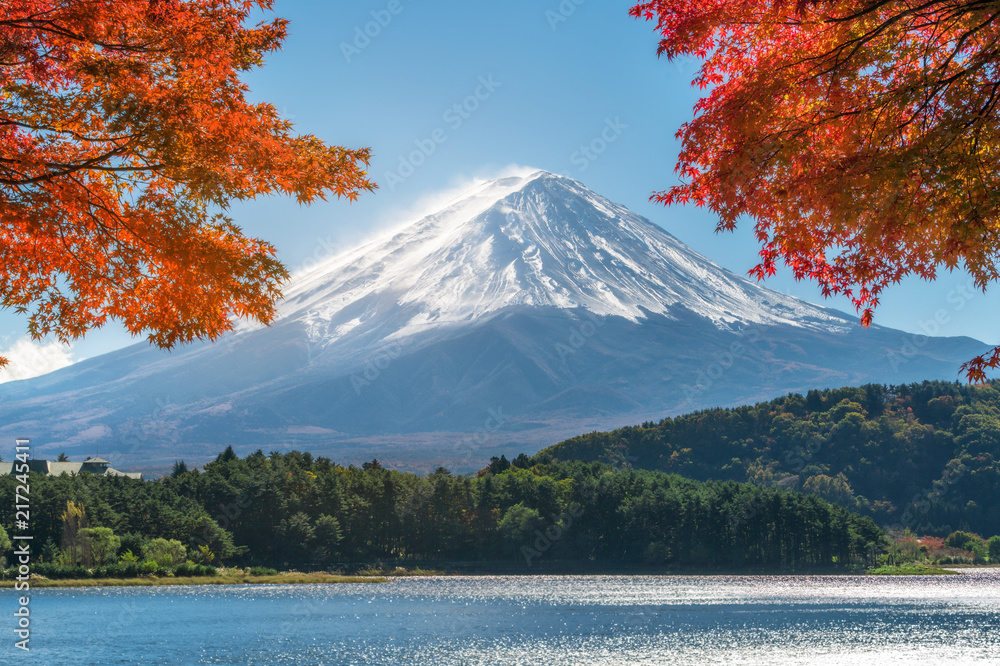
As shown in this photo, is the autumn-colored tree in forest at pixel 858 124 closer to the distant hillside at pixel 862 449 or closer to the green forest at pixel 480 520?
the green forest at pixel 480 520

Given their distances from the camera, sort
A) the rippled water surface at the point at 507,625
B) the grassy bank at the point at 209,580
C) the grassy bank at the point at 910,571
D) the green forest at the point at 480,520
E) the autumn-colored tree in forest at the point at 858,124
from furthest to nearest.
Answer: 1. the grassy bank at the point at 910,571
2. the green forest at the point at 480,520
3. the grassy bank at the point at 209,580
4. the rippled water surface at the point at 507,625
5. the autumn-colored tree in forest at the point at 858,124

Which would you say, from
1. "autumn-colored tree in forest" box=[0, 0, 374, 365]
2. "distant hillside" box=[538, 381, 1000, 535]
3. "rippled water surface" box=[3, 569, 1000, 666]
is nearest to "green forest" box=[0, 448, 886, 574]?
"rippled water surface" box=[3, 569, 1000, 666]

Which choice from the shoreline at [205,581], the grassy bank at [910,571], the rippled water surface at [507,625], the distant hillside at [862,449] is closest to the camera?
the rippled water surface at [507,625]

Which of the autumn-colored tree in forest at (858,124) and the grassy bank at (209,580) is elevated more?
the autumn-colored tree in forest at (858,124)

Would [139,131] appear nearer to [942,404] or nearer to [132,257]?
[132,257]

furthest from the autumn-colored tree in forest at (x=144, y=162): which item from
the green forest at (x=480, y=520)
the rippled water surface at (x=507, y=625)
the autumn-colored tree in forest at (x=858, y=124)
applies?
the green forest at (x=480, y=520)

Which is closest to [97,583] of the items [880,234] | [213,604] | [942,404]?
[213,604]

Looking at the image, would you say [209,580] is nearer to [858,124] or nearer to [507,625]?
[507,625]
